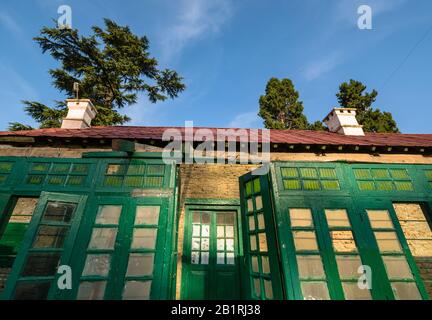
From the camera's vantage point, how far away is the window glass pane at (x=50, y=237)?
3510mm

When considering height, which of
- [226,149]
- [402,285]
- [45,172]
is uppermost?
[226,149]

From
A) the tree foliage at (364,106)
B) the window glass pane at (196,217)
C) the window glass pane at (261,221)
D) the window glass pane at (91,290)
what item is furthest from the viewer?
the tree foliage at (364,106)

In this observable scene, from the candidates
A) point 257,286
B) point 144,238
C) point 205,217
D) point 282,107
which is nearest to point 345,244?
point 257,286

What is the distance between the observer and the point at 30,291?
3.10 meters

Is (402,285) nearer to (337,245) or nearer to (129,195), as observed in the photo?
(337,245)

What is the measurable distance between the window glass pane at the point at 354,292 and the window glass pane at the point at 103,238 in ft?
12.3

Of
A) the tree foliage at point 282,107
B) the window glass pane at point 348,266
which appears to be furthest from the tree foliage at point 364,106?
the window glass pane at point 348,266

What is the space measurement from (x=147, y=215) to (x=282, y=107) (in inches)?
606

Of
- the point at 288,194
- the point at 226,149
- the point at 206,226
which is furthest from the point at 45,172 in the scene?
the point at 288,194

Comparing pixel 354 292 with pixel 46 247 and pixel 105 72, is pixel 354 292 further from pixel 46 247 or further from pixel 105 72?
pixel 105 72

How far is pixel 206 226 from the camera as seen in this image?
17.1 feet

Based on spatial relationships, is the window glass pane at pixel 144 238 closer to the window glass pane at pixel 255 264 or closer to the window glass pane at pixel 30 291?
the window glass pane at pixel 30 291
